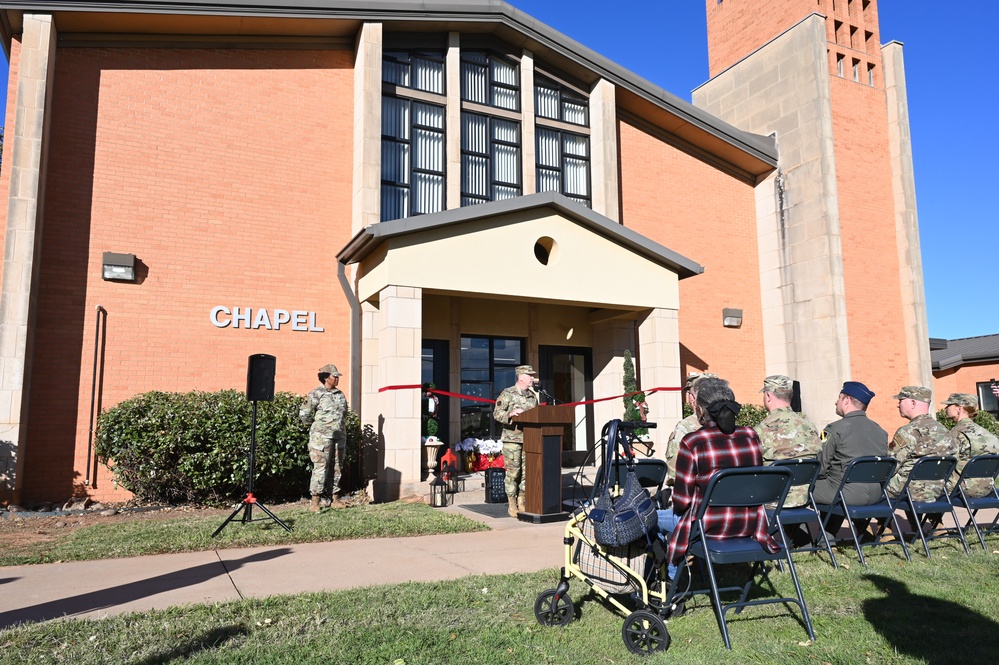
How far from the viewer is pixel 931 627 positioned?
452 cm

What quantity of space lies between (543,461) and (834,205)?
1177cm

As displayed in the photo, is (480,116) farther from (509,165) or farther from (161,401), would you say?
(161,401)

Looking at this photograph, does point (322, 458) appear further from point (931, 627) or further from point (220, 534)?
point (931, 627)

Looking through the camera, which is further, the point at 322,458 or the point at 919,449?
the point at 322,458

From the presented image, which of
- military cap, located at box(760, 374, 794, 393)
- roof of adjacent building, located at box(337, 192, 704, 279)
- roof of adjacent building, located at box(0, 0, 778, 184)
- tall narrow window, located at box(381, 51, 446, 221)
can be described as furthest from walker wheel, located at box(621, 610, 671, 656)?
roof of adjacent building, located at box(0, 0, 778, 184)

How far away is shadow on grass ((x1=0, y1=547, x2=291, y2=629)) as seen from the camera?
476cm

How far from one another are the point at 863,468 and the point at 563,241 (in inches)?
275

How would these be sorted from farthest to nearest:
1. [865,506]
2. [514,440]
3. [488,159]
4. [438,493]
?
1. [488,159]
2. [438,493]
3. [514,440]
4. [865,506]

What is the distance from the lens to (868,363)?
671 inches

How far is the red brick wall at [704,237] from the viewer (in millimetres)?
16203

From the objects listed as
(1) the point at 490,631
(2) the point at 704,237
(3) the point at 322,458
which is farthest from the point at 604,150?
(1) the point at 490,631

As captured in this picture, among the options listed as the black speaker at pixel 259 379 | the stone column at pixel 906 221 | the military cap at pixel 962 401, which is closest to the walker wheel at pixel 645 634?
the black speaker at pixel 259 379

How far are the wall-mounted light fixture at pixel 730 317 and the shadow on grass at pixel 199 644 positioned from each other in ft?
47.0

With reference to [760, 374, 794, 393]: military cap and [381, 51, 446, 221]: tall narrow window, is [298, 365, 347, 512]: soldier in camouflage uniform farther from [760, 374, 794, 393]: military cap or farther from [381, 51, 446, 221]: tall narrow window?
[760, 374, 794, 393]: military cap
